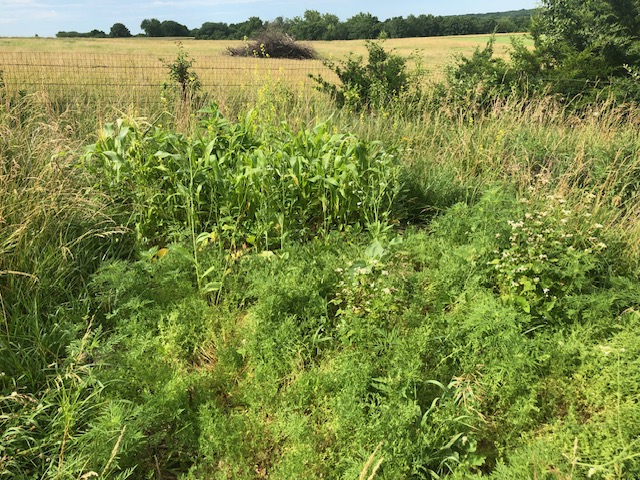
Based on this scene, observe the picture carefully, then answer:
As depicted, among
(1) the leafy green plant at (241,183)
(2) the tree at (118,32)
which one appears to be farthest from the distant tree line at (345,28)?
(1) the leafy green plant at (241,183)

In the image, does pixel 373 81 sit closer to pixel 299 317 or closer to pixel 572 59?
pixel 572 59

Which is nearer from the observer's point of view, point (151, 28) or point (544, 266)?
point (544, 266)

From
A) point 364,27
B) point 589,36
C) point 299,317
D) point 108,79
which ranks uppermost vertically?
point 364,27

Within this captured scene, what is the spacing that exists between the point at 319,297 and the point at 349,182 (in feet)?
3.45

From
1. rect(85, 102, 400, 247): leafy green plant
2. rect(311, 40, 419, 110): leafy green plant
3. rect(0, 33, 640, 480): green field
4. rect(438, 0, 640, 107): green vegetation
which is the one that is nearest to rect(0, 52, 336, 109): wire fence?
rect(311, 40, 419, 110): leafy green plant

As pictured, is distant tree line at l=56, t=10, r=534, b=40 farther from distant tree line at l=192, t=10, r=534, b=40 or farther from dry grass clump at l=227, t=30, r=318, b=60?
dry grass clump at l=227, t=30, r=318, b=60

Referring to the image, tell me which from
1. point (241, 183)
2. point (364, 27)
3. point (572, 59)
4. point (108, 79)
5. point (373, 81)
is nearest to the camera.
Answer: point (241, 183)

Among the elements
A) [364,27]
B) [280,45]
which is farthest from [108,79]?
[364,27]

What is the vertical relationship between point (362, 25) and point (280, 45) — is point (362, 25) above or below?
above

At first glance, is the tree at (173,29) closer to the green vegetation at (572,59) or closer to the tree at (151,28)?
the tree at (151,28)

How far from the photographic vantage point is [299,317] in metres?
2.53

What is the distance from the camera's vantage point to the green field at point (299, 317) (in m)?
1.88

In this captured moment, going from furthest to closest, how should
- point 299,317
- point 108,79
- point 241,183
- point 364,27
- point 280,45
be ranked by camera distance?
point 364,27 → point 280,45 → point 108,79 → point 241,183 → point 299,317

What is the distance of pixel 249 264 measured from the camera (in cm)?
288
